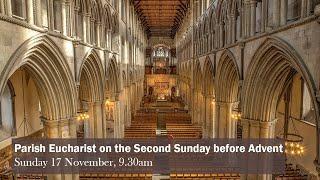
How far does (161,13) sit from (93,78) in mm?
23445

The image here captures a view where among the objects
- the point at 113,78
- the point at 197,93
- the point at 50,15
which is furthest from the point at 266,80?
the point at 197,93

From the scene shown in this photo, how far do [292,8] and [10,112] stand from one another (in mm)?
14580

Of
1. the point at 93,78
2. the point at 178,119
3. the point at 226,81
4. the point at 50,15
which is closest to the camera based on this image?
the point at 50,15

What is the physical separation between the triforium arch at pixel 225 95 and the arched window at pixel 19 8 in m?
9.33

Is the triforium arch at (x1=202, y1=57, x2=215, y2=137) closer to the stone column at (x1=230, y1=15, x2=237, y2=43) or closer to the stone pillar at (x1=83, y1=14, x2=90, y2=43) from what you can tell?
the stone column at (x1=230, y1=15, x2=237, y2=43)

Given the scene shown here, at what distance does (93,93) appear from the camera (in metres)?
14.2

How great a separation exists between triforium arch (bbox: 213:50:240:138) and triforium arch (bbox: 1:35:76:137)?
26.0 feet

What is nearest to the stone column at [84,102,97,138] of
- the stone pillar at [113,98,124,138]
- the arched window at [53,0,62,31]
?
the stone pillar at [113,98,124,138]

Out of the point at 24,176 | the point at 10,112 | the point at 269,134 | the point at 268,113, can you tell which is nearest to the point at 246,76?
the point at 268,113

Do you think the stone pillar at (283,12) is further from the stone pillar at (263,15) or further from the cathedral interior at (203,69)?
the stone pillar at (263,15)

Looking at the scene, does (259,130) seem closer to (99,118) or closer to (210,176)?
(210,176)

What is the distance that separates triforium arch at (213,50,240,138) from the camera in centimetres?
1391

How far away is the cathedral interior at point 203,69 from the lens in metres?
6.82

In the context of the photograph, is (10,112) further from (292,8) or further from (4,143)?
(292,8)
